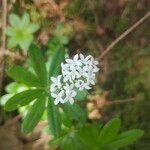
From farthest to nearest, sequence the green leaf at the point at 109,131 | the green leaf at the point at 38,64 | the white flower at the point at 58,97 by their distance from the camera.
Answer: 1. the green leaf at the point at 109,131
2. the green leaf at the point at 38,64
3. the white flower at the point at 58,97

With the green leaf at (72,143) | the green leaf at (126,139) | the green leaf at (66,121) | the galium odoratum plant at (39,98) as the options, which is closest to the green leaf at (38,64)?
the galium odoratum plant at (39,98)

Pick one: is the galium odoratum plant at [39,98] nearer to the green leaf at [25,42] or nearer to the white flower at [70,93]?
the white flower at [70,93]

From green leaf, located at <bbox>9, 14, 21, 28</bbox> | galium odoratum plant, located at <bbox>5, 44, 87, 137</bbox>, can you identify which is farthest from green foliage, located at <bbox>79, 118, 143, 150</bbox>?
green leaf, located at <bbox>9, 14, 21, 28</bbox>

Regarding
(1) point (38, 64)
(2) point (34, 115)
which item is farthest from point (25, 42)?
(2) point (34, 115)

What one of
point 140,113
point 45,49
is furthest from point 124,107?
point 45,49

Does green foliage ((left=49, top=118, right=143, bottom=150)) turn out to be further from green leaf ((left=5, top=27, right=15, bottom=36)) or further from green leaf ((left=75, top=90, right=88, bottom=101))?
green leaf ((left=5, top=27, right=15, bottom=36))

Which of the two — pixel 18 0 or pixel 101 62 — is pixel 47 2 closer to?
pixel 18 0

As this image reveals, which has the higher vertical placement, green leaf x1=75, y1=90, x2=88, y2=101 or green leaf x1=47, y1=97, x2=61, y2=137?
green leaf x1=75, y1=90, x2=88, y2=101
